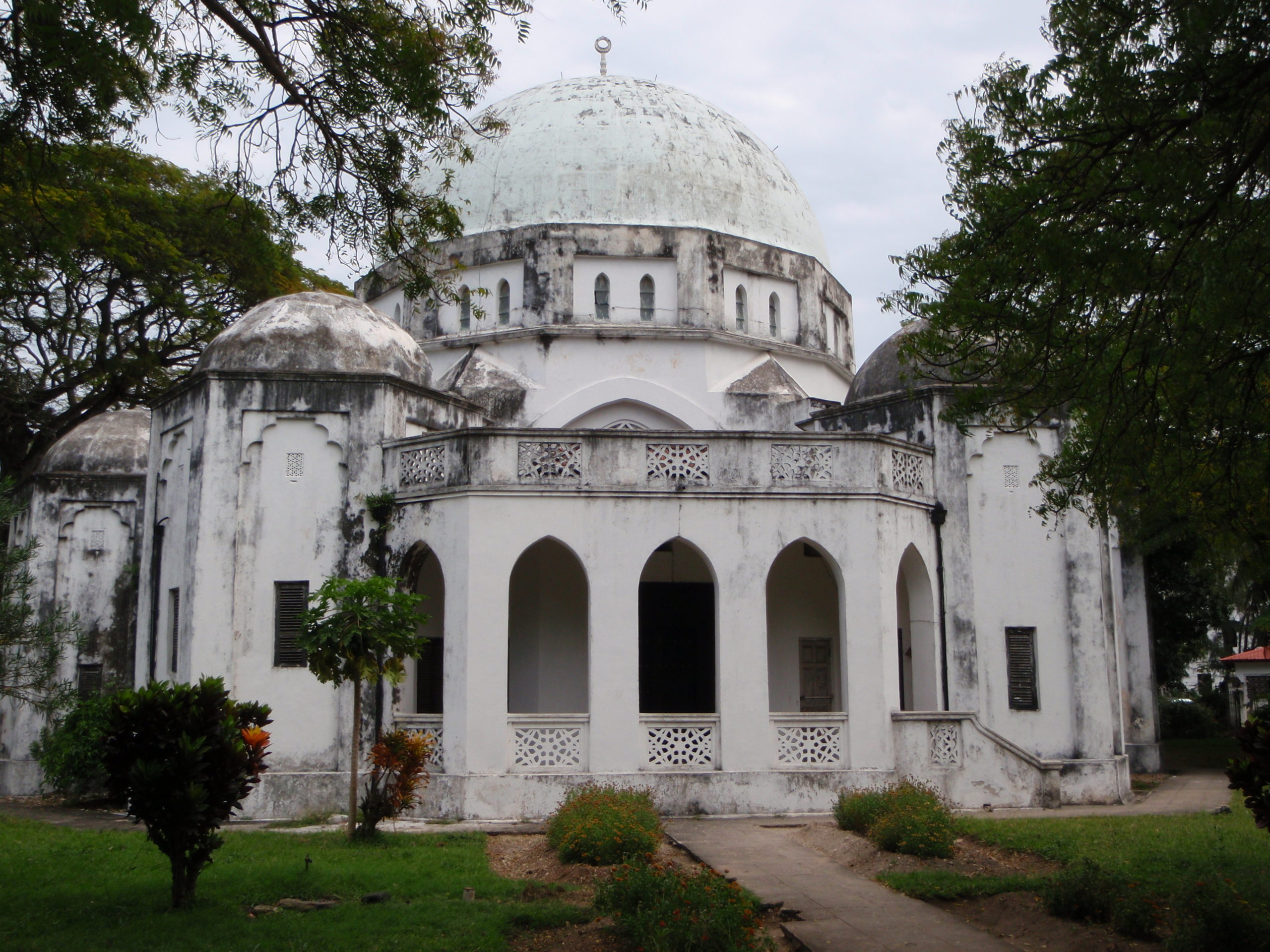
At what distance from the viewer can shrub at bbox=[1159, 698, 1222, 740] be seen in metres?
32.9

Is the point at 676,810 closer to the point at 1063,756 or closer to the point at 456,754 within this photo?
the point at 456,754

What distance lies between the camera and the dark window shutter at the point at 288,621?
A: 15.4 metres

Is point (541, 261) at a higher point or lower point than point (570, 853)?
higher

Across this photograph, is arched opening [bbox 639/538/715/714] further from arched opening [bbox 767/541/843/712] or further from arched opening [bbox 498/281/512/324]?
arched opening [bbox 498/281/512/324]

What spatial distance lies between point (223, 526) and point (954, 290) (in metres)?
10.5

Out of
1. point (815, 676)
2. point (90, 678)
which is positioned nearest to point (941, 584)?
point (815, 676)

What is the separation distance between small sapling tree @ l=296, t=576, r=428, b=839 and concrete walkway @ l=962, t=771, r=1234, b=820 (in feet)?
23.1

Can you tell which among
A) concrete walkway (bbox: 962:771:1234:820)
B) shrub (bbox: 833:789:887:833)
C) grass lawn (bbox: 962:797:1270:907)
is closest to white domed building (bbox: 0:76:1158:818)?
concrete walkway (bbox: 962:771:1234:820)


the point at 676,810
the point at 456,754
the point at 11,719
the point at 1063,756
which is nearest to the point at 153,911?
the point at 456,754

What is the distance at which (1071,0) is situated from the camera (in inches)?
300

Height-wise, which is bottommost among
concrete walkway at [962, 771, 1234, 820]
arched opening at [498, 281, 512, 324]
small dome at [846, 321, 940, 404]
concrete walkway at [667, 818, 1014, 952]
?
concrete walkway at [962, 771, 1234, 820]

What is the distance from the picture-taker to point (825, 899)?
9.60 meters

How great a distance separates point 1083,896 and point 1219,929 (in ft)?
4.69

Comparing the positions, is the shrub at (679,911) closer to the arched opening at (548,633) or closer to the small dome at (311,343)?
the arched opening at (548,633)
